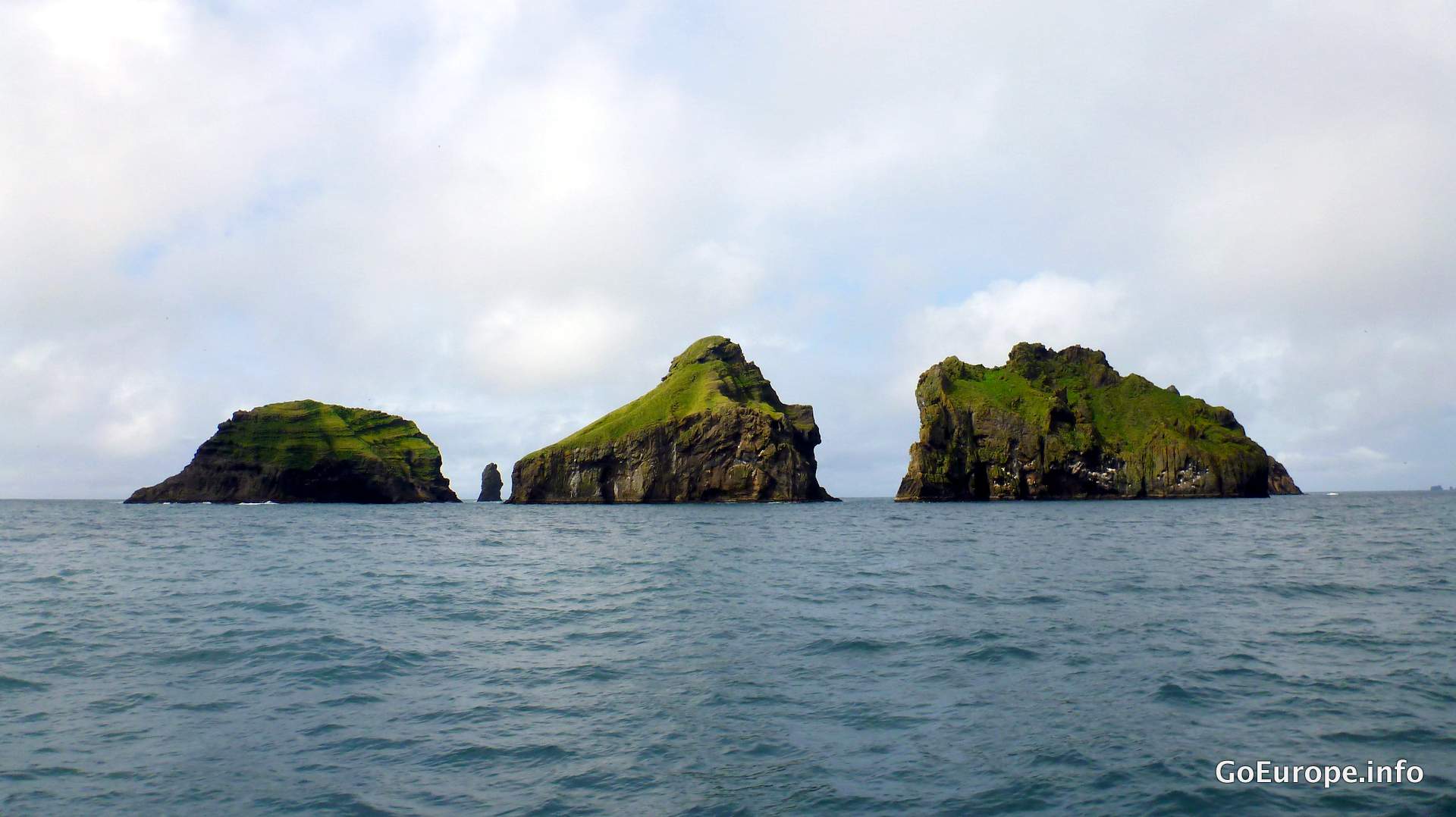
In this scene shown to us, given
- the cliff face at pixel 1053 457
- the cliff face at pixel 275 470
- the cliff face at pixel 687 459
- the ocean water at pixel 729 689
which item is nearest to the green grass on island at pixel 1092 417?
the cliff face at pixel 1053 457

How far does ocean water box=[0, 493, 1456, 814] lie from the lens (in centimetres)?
1109

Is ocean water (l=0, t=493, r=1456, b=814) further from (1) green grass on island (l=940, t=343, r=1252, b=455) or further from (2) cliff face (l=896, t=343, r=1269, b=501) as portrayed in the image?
(1) green grass on island (l=940, t=343, r=1252, b=455)

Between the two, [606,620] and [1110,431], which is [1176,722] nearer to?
[606,620]

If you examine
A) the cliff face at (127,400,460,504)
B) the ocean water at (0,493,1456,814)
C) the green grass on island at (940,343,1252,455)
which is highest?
the green grass on island at (940,343,1252,455)

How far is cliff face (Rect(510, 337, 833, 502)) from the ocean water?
419ft

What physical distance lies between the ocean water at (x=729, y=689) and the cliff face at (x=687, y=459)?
419ft

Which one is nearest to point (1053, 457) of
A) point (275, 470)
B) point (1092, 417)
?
point (1092, 417)

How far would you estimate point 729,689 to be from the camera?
16.2 m

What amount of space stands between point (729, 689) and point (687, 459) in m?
156

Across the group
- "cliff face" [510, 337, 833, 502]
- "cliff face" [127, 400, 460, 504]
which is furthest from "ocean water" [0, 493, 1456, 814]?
"cliff face" [127, 400, 460, 504]

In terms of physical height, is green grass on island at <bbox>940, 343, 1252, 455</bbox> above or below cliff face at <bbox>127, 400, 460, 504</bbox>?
above

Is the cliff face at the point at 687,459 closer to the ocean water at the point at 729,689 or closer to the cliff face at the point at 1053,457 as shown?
the cliff face at the point at 1053,457

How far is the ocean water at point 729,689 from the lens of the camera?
11094 mm

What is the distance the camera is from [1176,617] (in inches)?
896
